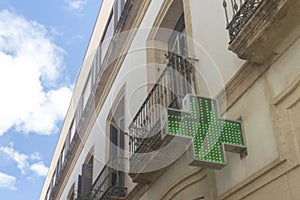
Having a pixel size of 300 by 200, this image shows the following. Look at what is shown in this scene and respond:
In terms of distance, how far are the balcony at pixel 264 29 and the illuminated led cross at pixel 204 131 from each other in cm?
74

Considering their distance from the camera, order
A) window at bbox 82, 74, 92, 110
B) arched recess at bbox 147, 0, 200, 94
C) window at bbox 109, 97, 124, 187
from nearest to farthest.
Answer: arched recess at bbox 147, 0, 200, 94 < window at bbox 109, 97, 124, 187 < window at bbox 82, 74, 92, 110

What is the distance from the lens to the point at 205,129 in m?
4.80

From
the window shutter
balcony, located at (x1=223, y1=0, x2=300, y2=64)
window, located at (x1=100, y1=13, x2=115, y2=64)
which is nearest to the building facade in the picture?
balcony, located at (x1=223, y1=0, x2=300, y2=64)

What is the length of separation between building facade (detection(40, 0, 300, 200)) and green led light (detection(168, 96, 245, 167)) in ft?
0.03

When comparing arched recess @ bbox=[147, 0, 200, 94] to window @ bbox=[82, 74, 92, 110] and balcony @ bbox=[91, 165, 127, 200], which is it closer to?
balcony @ bbox=[91, 165, 127, 200]

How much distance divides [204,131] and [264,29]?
126 centimetres

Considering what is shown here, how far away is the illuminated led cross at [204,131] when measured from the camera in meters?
4.66

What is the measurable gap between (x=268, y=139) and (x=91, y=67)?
11.4m

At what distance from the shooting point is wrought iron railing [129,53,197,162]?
617 centimetres

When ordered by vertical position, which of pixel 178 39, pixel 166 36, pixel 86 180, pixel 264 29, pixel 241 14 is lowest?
pixel 264 29

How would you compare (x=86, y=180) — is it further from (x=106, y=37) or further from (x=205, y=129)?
(x=205, y=129)

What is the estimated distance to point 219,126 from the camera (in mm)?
4754

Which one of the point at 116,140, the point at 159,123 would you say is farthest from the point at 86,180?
the point at 159,123

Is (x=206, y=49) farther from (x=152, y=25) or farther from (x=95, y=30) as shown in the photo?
(x=95, y=30)
